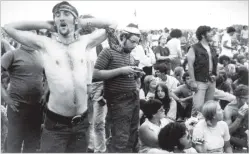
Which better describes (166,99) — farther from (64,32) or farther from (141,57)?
(64,32)

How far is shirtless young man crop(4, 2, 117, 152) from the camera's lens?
131 inches

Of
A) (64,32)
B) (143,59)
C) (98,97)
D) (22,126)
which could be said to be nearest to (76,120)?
(64,32)

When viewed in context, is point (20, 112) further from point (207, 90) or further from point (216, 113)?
point (207, 90)

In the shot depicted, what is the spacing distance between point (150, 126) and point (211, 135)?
77 cm

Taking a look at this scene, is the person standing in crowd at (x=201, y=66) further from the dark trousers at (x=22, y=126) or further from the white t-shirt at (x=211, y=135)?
the dark trousers at (x=22, y=126)

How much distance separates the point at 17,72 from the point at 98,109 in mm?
1284

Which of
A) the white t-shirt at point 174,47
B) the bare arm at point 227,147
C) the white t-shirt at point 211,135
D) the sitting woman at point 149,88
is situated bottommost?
the bare arm at point 227,147

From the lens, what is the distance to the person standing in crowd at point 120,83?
423cm

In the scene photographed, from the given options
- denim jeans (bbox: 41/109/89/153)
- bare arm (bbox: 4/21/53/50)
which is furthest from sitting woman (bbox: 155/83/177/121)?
bare arm (bbox: 4/21/53/50)

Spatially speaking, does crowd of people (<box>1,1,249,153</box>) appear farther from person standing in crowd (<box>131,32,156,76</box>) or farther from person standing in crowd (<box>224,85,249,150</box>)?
person standing in crowd (<box>131,32,156,76</box>)

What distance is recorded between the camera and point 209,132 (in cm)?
449

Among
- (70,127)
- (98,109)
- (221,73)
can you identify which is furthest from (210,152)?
(221,73)

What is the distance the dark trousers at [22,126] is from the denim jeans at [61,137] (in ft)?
2.60

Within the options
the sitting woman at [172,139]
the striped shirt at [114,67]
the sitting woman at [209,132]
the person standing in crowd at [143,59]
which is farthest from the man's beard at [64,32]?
the person standing in crowd at [143,59]
